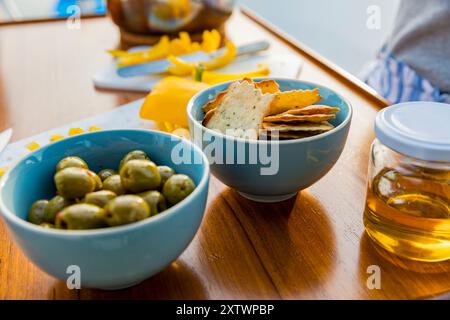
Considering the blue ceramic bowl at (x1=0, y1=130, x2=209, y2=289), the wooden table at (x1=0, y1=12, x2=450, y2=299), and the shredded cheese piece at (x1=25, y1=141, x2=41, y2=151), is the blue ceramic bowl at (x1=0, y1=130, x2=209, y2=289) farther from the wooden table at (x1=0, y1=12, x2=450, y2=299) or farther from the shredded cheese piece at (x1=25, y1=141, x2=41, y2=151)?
the shredded cheese piece at (x1=25, y1=141, x2=41, y2=151)

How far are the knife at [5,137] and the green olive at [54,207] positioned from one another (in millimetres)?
307

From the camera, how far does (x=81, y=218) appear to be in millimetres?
376

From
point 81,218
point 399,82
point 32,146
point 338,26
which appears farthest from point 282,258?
point 338,26

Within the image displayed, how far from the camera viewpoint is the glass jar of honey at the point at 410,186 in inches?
17.0

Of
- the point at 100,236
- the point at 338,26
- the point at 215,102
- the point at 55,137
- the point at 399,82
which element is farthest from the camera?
the point at 338,26

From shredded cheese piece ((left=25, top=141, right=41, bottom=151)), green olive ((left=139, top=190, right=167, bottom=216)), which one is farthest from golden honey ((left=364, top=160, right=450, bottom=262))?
shredded cheese piece ((left=25, top=141, right=41, bottom=151))

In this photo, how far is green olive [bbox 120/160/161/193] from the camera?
0.42m

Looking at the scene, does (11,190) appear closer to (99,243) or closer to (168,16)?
(99,243)

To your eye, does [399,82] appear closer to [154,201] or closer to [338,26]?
[154,201]

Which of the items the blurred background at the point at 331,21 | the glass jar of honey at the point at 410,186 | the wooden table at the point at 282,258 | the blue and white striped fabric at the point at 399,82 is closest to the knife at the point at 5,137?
the wooden table at the point at 282,258

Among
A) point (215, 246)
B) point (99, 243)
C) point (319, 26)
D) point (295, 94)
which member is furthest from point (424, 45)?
point (319, 26)

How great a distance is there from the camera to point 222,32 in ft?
4.17

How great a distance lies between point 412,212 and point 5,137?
0.59 metres
